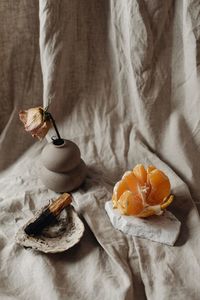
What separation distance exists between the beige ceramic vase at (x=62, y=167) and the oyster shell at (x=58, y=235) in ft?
0.22

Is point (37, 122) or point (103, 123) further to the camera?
point (103, 123)

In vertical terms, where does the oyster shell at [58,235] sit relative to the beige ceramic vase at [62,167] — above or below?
below

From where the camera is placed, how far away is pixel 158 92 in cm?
96

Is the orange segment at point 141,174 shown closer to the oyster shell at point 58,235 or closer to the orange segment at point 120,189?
the orange segment at point 120,189

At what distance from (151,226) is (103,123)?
32 cm

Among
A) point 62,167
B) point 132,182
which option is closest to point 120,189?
point 132,182

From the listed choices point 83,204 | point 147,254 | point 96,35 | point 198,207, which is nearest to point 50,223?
point 83,204

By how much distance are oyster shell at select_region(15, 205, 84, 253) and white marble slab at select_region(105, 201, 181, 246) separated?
80mm

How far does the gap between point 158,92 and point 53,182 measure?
331mm

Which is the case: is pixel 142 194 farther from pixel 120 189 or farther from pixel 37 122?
pixel 37 122

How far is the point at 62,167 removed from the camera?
0.92 meters

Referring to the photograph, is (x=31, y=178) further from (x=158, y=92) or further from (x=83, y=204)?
(x=158, y=92)

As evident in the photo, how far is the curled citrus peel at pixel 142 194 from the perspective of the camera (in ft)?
2.71

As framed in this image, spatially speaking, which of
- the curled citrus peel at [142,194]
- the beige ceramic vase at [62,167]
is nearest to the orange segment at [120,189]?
the curled citrus peel at [142,194]
